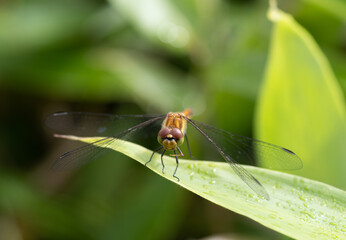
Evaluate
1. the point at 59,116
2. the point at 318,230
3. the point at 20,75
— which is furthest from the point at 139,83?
the point at 318,230

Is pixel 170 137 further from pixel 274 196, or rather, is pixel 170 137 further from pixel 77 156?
pixel 274 196

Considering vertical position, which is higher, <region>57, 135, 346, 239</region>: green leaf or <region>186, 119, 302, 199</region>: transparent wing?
<region>186, 119, 302, 199</region>: transparent wing

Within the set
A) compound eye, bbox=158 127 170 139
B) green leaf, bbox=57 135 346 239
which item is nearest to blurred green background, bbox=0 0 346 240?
compound eye, bbox=158 127 170 139

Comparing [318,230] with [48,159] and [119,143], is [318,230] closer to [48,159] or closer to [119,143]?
[119,143]

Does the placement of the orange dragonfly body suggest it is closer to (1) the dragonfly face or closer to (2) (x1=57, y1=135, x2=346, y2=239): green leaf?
(1) the dragonfly face

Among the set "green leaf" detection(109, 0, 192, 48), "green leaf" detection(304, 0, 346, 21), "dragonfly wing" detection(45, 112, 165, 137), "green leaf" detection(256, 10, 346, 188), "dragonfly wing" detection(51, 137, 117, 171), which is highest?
"green leaf" detection(304, 0, 346, 21)

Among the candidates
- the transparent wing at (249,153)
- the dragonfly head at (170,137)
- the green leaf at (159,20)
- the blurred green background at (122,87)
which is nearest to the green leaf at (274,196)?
the transparent wing at (249,153)

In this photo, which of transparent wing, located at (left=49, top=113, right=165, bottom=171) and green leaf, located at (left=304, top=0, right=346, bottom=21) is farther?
green leaf, located at (left=304, top=0, right=346, bottom=21)
